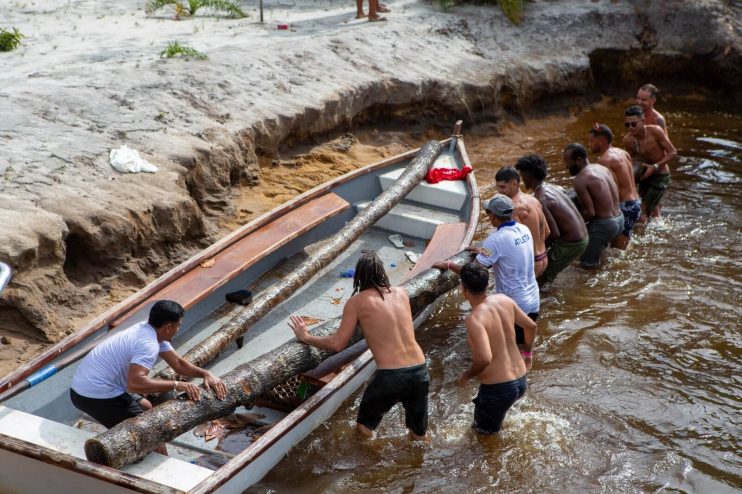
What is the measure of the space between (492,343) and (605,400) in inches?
77.6

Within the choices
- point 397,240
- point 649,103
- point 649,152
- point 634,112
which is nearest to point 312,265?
point 397,240

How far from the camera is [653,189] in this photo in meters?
11.1

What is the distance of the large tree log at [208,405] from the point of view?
5.26 meters

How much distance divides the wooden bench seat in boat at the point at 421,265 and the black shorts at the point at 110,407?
62.6 inches

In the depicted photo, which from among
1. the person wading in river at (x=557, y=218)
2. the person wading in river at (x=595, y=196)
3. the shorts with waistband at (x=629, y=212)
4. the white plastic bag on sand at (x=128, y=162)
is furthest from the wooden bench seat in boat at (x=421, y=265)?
the white plastic bag on sand at (x=128, y=162)

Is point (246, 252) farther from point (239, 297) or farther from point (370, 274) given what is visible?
point (370, 274)

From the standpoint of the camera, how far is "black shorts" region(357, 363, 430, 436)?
6164mm

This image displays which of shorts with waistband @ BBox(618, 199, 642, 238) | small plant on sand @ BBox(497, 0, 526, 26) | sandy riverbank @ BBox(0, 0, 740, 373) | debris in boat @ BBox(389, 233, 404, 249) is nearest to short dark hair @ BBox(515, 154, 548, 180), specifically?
shorts with waistband @ BBox(618, 199, 642, 238)

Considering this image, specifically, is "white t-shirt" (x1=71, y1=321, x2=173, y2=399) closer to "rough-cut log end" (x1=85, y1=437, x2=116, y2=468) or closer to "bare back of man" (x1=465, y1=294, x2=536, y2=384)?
"rough-cut log end" (x1=85, y1=437, x2=116, y2=468)

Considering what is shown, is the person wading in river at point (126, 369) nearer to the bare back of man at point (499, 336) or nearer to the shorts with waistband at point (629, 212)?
the bare back of man at point (499, 336)

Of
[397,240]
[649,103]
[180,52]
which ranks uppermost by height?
[180,52]

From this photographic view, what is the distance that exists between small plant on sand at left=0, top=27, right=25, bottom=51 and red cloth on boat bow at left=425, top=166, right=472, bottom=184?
7083mm

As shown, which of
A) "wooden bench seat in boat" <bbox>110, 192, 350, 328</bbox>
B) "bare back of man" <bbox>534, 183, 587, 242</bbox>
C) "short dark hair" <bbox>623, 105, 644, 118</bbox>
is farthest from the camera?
"short dark hair" <bbox>623, 105, 644, 118</bbox>

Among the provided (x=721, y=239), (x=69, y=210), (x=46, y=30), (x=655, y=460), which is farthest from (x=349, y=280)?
(x=46, y=30)
